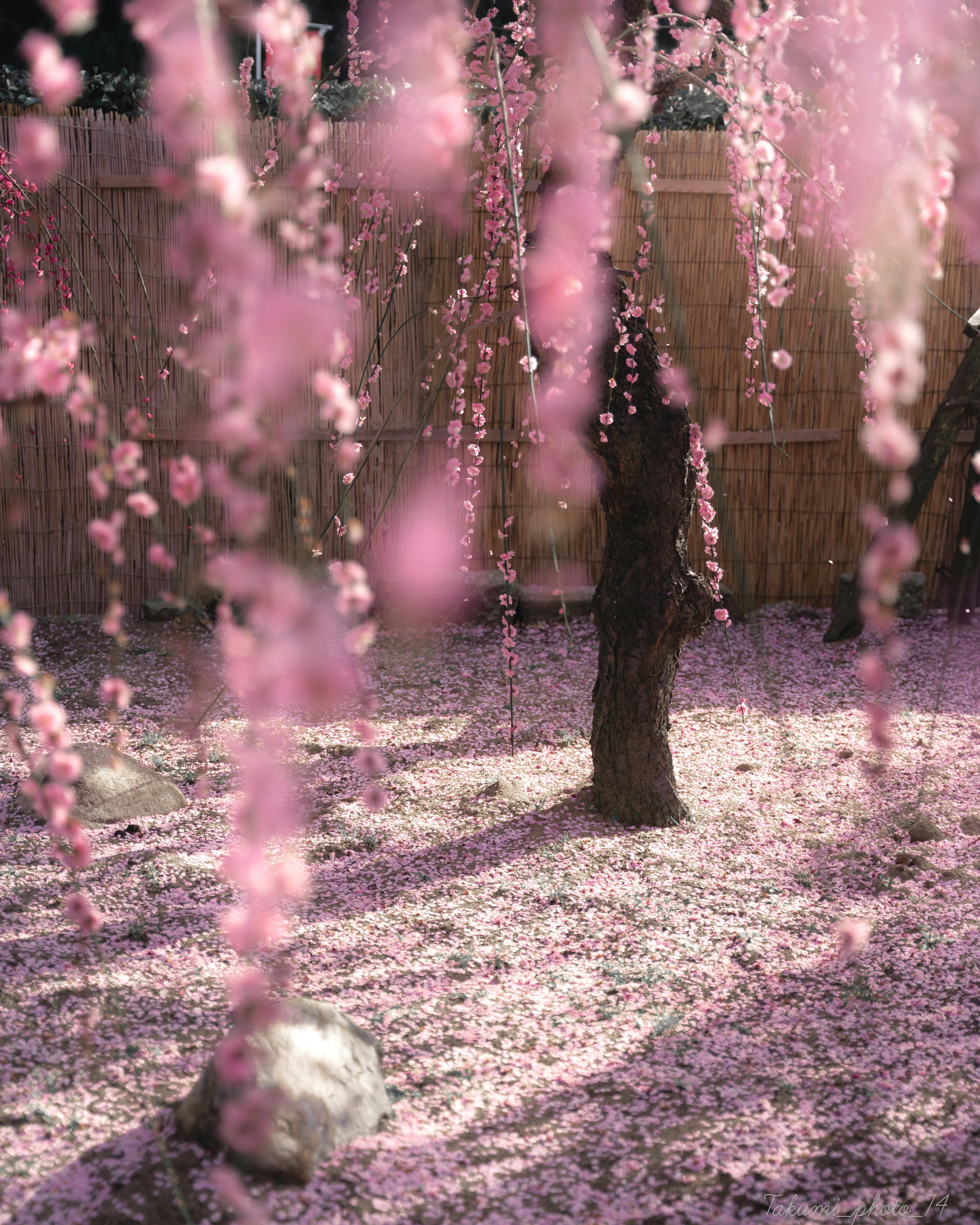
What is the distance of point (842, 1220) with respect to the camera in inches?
53.7

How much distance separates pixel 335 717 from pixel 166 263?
2034 mm

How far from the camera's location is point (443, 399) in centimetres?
444

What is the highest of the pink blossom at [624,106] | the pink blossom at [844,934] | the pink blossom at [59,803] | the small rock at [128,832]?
the pink blossom at [624,106]

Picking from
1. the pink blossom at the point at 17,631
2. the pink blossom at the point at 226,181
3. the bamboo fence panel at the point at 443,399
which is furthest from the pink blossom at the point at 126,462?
the bamboo fence panel at the point at 443,399

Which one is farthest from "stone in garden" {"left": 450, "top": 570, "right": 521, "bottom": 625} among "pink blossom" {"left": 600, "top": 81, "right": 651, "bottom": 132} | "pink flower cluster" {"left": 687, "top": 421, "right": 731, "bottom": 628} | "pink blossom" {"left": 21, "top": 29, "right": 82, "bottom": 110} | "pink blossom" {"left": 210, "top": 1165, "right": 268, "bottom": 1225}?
"pink blossom" {"left": 21, "top": 29, "right": 82, "bottom": 110}

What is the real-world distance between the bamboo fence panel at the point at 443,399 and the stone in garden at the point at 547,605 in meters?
0.11

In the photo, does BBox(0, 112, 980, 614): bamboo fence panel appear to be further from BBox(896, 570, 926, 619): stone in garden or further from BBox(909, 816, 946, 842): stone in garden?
BBox(909, 816, 946, 842): stone in garden

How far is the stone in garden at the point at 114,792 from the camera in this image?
2.59 metres

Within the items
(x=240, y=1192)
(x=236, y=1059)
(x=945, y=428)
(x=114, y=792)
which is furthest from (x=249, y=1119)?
(x=945, y=428)

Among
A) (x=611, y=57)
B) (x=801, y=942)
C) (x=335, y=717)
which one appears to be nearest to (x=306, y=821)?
(x=335, y=717)

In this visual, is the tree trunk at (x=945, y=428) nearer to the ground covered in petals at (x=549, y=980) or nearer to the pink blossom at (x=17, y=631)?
the ground covered in petals at (x=549, y=980)

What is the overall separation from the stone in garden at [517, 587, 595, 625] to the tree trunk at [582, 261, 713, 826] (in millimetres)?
1880

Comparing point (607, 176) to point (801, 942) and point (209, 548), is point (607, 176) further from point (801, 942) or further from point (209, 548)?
point (209, 548)

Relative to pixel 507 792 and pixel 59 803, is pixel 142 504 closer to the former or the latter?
pixel 59 803
